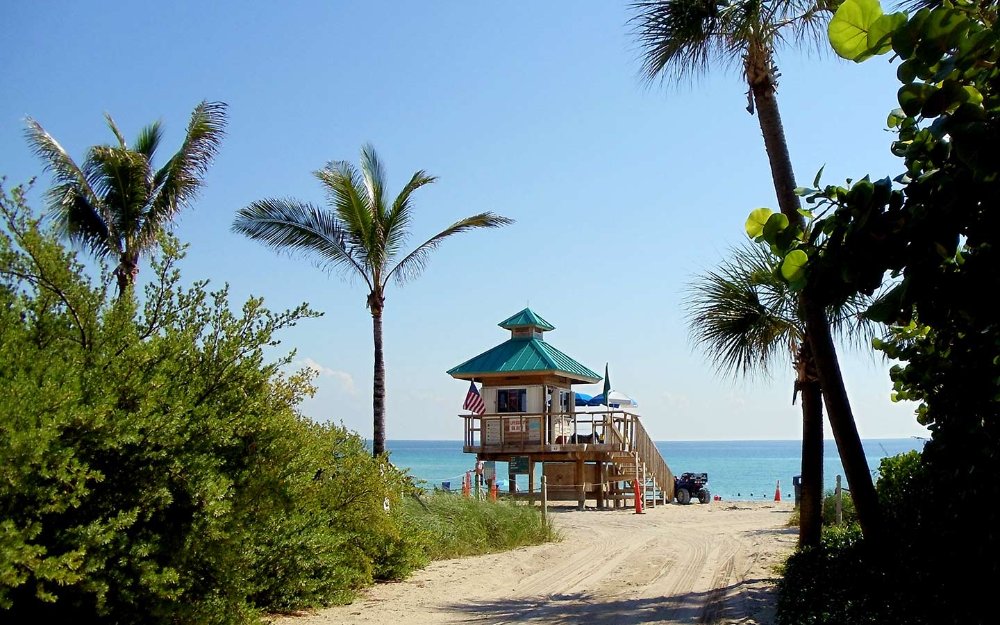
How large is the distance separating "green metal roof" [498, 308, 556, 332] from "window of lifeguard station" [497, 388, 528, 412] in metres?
2.47

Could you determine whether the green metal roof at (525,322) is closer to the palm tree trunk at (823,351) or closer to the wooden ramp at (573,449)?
the wooden ramp at (573,449)

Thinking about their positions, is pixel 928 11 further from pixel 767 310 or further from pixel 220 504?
pixel 767 310

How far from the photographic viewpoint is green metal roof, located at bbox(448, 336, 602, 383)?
2828 cm

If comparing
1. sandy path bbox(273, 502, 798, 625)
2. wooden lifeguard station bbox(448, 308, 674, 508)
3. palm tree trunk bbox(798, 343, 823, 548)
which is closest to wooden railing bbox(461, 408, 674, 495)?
wooden lifeguard station bbox(448, 308, 674, 508)

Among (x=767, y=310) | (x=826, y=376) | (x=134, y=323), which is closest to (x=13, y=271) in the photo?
(x=134, y=323)

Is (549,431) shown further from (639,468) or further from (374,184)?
(374,184)

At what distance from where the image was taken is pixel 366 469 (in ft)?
35.1

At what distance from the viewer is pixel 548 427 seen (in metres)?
28.3

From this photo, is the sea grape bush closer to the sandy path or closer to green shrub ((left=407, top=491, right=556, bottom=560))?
the sandy path

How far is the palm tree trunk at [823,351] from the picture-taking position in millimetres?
8898

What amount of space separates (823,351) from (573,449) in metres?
18.4

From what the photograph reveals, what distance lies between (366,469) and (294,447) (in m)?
2.93

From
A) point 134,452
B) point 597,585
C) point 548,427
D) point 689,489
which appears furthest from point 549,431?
point 134,452

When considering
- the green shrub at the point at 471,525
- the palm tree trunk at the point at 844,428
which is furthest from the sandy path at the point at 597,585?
the palm tree trunk at the point at 844,428
